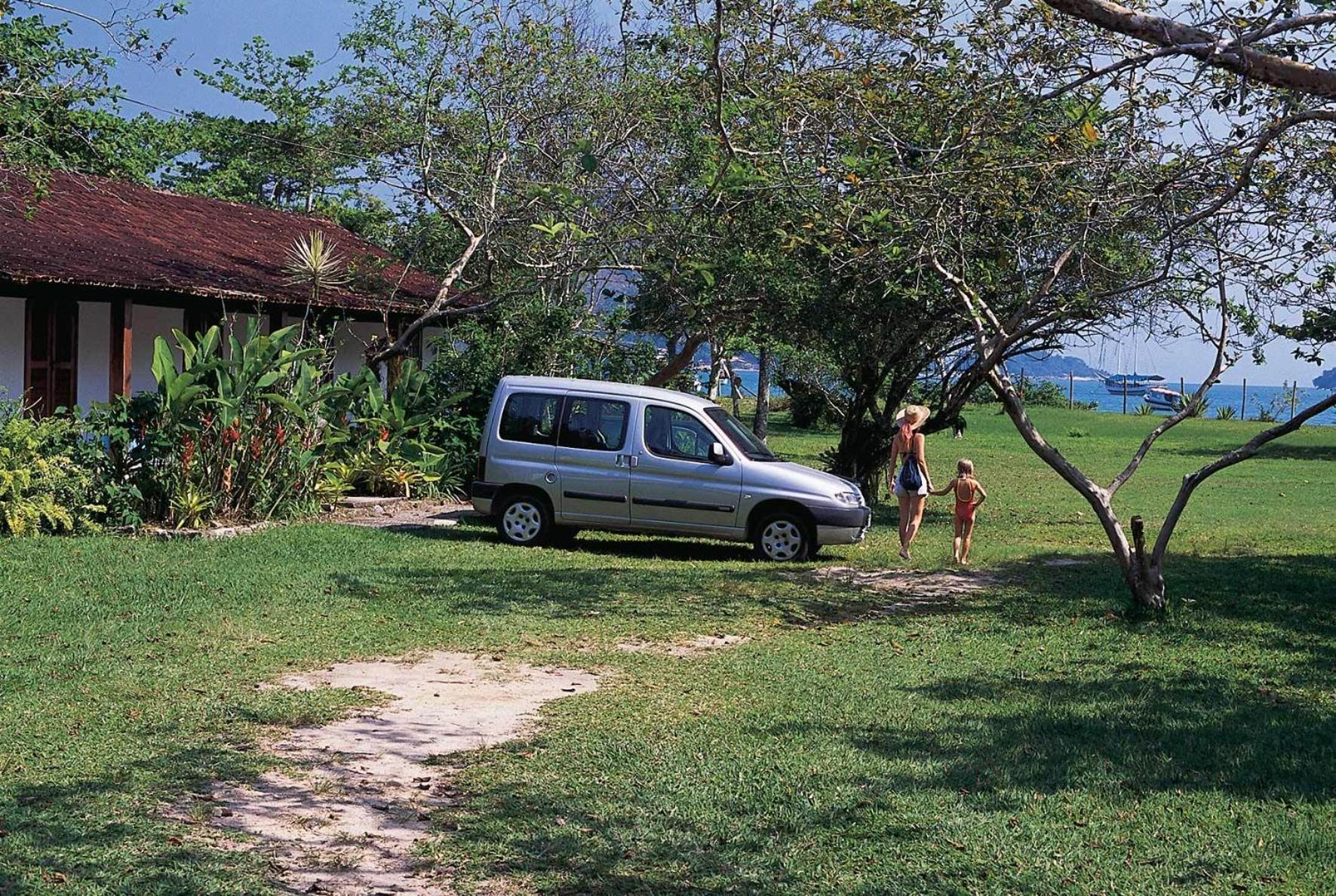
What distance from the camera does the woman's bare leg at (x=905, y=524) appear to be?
48.6 ft

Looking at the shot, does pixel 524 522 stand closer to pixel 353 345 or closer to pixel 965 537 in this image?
pixel 965 537

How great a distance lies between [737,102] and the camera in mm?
11594

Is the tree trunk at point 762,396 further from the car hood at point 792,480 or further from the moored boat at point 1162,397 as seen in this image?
the moored boat at point 1162,397

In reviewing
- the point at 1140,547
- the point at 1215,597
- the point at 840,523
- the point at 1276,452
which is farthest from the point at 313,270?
the point at 1276,452

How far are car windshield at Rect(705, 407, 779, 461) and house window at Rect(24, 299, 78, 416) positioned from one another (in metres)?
9.78

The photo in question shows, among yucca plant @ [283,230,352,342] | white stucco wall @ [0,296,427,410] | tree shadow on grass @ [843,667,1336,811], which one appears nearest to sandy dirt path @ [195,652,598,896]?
tree shadow on grass @ [843,667,1336,811]

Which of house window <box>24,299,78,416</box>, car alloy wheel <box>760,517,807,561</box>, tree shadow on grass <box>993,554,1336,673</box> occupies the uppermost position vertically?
house window <box>24,299,78,416</box>

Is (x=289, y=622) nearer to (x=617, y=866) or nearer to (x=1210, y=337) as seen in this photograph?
A: (x=617, y=866)

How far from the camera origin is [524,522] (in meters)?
15.2

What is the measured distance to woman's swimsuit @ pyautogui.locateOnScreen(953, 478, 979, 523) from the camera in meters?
14.1

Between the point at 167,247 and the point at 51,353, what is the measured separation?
2.24 m

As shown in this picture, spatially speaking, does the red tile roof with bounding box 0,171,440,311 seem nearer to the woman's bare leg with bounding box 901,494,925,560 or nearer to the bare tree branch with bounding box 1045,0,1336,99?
the woman's bare leg with bounding box 901,494,925,560

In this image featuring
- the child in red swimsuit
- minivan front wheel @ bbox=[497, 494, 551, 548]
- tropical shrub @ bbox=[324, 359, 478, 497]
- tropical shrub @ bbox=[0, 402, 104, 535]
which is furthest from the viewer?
tropical shrub @ bbox=[324, 359, 478, 497]

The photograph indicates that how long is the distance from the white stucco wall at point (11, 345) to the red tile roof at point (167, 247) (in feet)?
3.74
